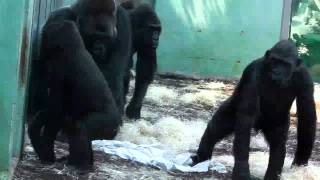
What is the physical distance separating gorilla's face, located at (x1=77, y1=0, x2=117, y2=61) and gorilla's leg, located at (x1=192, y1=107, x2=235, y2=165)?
0.91 metres

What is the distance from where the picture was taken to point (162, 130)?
5117 mm

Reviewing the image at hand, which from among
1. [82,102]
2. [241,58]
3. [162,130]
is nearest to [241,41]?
[241,58]

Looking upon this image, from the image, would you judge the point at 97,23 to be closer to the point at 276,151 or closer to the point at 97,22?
the point at 97,22

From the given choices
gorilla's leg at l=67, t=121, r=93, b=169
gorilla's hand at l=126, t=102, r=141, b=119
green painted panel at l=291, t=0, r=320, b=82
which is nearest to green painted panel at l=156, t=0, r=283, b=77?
green painted panel at l=291, t=0, r=320, b=82

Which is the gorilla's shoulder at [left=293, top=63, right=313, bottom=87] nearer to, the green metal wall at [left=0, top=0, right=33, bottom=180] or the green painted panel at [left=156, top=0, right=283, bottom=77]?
the green metal wall at [left=0, top=0, right=33, bottom=180]

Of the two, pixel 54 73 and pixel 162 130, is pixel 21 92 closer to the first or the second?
pixel 54 73

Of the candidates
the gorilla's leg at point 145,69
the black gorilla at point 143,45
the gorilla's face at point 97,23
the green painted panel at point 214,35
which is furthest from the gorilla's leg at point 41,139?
the green painted panel at point 214,35

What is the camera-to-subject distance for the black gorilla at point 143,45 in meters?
5.70

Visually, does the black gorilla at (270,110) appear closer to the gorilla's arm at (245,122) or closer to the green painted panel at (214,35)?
the gorilla's arm at (245,122)

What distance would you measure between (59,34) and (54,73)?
0.72ft

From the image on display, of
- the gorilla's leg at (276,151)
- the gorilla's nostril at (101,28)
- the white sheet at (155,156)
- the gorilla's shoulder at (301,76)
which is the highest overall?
the gorilla's nostril at (101,28)

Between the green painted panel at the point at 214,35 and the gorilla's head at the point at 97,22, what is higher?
the gorilla's head at the point at 97,22

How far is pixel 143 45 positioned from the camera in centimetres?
588

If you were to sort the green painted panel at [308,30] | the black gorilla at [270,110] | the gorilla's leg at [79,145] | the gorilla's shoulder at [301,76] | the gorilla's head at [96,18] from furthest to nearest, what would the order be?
the green painted panel at [308,30] → the gorilla's head at [96,18] → the gorilla's shoulder at [301,76] → the black gorilla at [270,110] → the gorilla's leg at [79,145]
